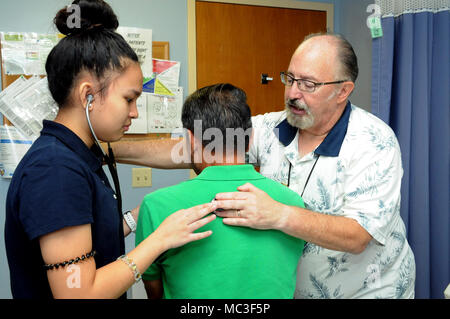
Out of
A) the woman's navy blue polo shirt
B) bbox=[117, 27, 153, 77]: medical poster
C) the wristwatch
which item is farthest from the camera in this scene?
bbox=[117, 27, 153, 77]: medical poster

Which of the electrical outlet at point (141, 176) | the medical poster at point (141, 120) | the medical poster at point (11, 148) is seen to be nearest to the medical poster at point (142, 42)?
the medical poster at point (141, 120)

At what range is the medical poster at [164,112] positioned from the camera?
208 centimetres

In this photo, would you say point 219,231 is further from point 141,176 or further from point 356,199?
point 141,176

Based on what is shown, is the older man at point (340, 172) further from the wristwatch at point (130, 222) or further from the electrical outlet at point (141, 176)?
the electrical outlet at point (141, 176)

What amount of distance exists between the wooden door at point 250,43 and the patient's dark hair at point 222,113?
137cm

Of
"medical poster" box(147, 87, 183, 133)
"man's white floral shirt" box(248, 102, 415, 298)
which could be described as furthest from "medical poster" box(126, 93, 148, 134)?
"man's white floral shirt" box(248, 102, 415, 298)

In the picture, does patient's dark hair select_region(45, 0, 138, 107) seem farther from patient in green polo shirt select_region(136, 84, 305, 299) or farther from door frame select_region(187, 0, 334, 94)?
door frame select_region(187, 0, 334, 94)

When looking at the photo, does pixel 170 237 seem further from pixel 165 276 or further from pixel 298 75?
pixel 298 75

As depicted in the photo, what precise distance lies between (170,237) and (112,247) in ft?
0.59

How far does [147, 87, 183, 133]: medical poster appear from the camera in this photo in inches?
81.8

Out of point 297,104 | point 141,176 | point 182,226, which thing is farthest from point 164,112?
point 182,226

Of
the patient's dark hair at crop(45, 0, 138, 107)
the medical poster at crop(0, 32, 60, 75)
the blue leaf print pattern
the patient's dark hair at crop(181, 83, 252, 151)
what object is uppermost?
the medical poster at crop(0, 32, 60, 75)

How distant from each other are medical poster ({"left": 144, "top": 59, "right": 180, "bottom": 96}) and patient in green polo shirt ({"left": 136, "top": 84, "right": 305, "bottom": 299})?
127cm

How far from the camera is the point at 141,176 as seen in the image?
6.89 feet
